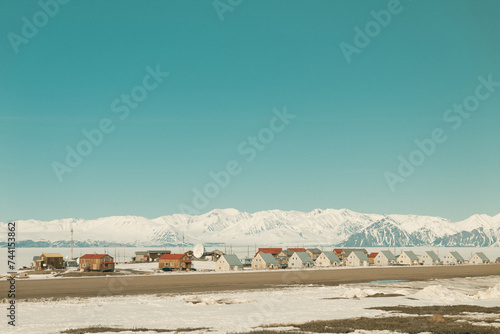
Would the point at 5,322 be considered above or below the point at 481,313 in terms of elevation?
above

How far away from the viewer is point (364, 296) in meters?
47.2

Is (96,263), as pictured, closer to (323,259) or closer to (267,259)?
(267,259)

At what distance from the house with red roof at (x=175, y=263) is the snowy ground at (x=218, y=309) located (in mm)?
66494

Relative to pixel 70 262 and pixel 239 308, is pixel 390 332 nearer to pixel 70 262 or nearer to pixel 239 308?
pixel 239 308

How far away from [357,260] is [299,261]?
21.5 metres

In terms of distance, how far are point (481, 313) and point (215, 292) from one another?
2951 cm

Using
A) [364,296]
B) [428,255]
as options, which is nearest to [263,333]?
[364,296]

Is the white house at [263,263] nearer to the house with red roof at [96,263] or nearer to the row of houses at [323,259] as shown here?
the row of houses at [323,259]

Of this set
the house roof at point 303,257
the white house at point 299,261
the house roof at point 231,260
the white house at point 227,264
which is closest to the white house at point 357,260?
the white house at point 299,261

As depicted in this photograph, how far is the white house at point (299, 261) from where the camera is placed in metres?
137

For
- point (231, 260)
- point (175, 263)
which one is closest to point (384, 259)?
point (231, 260)

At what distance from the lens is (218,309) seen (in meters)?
39.2

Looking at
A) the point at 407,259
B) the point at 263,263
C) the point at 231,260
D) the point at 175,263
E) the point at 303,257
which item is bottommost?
the point at 407,259

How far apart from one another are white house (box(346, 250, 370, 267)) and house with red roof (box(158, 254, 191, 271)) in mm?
55550
